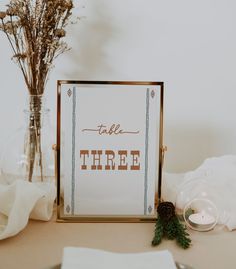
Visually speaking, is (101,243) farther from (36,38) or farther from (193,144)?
(193,144)

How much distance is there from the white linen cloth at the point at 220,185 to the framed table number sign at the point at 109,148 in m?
0.11

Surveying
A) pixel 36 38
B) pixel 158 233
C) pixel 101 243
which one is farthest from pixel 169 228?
pixel 36 38

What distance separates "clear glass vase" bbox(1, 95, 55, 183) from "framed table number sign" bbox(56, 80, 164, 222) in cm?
9

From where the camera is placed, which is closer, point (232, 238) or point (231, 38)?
point (232, 238)

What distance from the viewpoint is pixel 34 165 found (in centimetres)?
114

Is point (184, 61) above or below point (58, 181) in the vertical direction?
above

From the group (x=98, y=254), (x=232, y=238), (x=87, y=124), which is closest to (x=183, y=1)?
(x=87, y=124)

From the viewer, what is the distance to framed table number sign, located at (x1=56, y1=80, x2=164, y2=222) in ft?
3.42

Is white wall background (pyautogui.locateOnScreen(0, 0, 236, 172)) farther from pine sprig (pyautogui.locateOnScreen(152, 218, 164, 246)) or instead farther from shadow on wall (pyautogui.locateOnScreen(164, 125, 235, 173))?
pine sprig (pyautogui.locateOnScreen(152, 218, 164, 246))

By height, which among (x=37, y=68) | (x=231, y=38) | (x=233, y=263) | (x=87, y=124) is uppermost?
(x=231, y=38)

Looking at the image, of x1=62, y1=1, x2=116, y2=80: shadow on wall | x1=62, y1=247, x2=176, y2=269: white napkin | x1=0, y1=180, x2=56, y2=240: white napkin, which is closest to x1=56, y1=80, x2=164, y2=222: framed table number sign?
x1=0, y1=180, x2=56, y2=240: white napkin

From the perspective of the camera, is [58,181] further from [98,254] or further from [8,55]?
[8,55]

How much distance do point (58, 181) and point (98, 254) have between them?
28cm

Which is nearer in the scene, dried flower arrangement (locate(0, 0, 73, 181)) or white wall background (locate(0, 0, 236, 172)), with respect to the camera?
dried flower arrangement (locate(0, 0, 73, 181))
